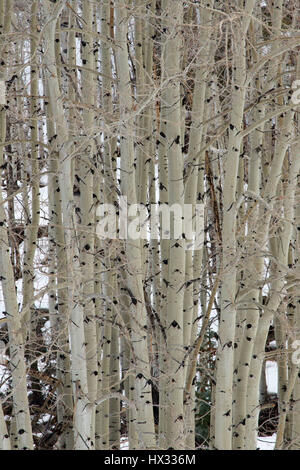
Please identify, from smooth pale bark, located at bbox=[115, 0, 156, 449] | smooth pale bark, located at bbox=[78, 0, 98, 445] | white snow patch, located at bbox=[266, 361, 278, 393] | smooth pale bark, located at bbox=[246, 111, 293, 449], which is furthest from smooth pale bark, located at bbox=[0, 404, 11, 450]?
white snow patch, located at bbox=[266, 361, 278, 393]

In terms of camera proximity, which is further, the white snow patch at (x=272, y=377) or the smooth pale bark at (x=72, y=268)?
the white snow patch at (x=272, y=377)

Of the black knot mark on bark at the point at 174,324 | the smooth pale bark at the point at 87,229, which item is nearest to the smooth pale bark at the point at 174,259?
the black knot mark on bark at the point at 174,324

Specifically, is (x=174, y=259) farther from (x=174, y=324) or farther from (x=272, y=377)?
(x=272, y=377)

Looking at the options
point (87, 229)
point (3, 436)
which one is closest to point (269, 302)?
point (87, 229)

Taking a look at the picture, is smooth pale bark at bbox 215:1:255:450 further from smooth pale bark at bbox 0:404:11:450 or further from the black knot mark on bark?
smooth pale bark at bbox 0:404:11:450

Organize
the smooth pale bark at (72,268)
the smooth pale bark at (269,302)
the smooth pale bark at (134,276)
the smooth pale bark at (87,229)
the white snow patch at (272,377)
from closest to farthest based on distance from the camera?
the smooth pale bark at (72,268) → the smooth pale bark at (134,276) → the smooth pale bark at (87,229) → the smooth pale bark at (269,302) → the white snow patch at (272,377)

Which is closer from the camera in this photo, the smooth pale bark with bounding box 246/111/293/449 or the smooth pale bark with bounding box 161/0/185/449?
the smooth pale bark with bounding box 161/0/185/449

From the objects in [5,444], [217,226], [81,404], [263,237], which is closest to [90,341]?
[81,404]

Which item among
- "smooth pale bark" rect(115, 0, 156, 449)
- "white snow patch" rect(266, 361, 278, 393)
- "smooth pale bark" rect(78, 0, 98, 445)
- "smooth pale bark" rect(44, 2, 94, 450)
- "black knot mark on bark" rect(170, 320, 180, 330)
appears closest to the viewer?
"smooth pale bark" rect(44, 2, 94, 450)

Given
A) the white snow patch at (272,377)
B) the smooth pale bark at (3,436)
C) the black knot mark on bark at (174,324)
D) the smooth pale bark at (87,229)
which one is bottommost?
the smooth pale bark at (3,436)

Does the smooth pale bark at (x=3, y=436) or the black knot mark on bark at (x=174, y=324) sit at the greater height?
the black knot mark on bark at (x=174, y=324)

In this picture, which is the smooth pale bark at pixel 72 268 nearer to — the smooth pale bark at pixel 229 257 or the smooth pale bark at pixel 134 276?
the smooth pale bark at pixel 134 276
